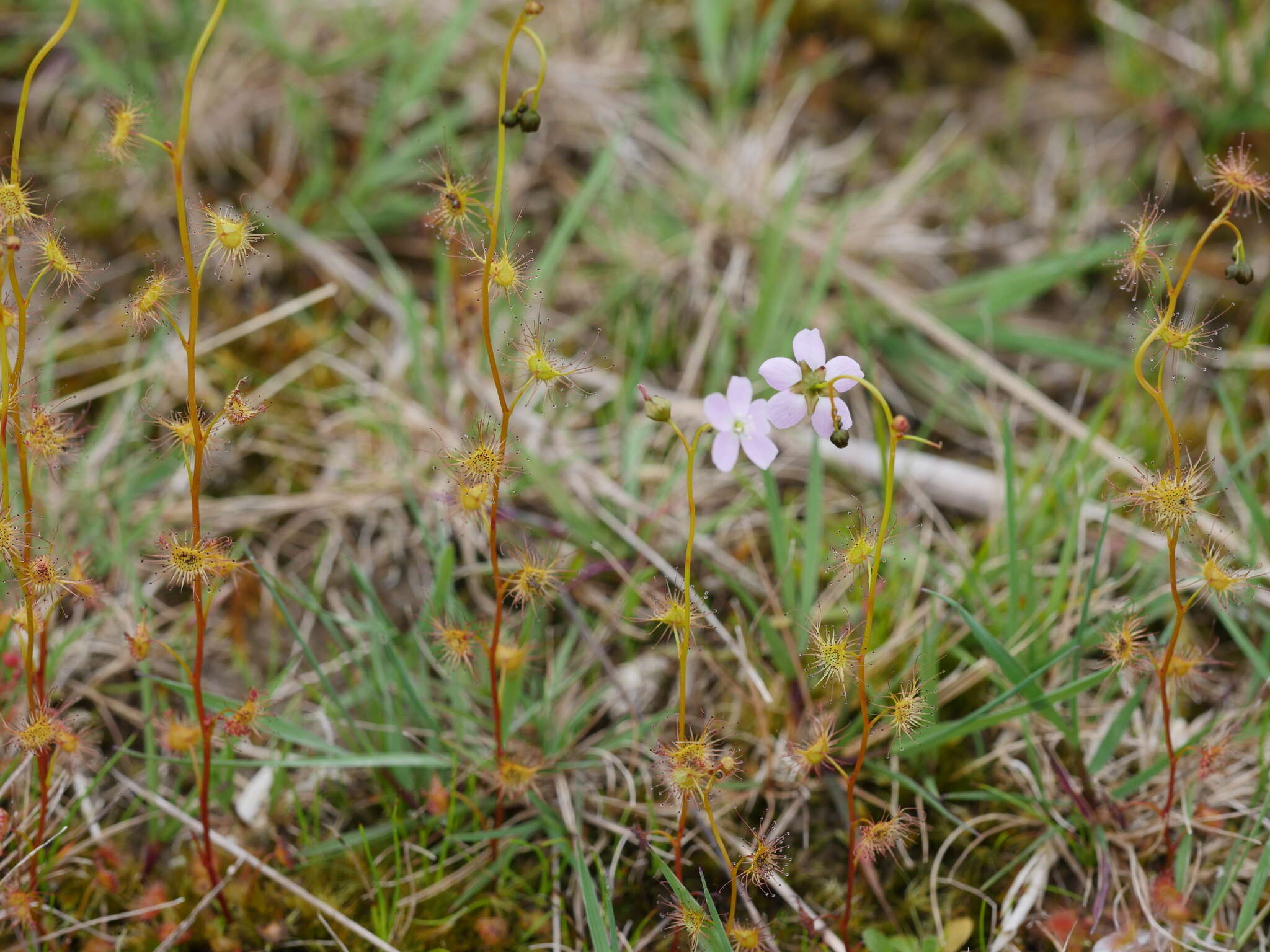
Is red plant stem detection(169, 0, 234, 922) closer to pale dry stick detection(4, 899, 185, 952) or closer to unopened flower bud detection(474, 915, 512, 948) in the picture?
pale dry stick detection(4, 899, 185, 952)

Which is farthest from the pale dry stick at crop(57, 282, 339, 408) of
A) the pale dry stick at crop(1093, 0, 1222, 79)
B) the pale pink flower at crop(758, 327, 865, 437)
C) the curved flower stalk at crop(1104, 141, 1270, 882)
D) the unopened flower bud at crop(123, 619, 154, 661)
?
the pale dry stick at crop(1093, 0, 1222, 79)

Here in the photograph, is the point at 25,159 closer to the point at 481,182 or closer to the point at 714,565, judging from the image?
the point at 481,182

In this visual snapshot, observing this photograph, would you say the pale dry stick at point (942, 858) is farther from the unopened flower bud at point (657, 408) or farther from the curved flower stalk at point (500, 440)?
the unopened flower bud at point (657, 408)

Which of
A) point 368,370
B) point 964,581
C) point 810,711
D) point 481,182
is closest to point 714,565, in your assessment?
point 810,711

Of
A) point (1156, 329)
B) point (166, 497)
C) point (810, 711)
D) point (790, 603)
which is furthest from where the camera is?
point (166, 497)

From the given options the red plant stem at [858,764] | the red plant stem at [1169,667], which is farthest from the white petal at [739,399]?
the red plant stem at [1169,667]

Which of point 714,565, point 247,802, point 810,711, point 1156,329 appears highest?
point 1156,329

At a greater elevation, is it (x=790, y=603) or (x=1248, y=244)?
(x=1248, y=244)
